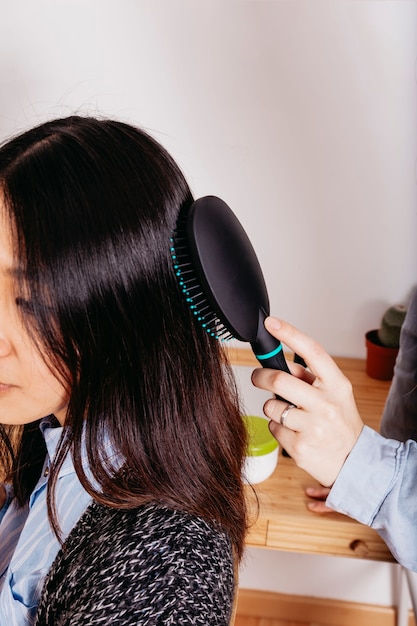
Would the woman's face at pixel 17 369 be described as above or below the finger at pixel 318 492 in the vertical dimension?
above

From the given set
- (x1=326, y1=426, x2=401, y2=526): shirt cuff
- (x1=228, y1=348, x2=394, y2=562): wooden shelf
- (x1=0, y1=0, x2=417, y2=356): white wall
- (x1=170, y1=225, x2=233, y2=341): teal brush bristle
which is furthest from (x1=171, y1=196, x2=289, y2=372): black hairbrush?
(x1=0, y1=0, x2=417, y2=356): white wall

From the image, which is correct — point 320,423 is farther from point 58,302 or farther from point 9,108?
point 9,108

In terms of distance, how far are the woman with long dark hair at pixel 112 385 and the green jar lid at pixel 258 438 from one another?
0.31 metres

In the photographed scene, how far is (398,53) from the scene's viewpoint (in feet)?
4.01

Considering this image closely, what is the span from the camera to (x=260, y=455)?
108 centimetres

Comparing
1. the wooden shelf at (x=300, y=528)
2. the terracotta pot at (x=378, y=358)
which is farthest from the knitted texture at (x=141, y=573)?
the terracotta pot at (x=378, y=358)

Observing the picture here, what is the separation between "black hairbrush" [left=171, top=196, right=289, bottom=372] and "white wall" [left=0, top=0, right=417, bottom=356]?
0.67 meters

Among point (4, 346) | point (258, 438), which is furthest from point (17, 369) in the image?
point (258, 438)

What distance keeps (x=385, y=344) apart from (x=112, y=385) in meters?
0.80

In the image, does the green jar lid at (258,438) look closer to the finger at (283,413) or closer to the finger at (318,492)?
the finger at (318,492)

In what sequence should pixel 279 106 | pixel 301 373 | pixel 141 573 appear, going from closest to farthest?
pixel 141 573
pixel 301 373
pixel 279 106

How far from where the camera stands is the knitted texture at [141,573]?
0.59m

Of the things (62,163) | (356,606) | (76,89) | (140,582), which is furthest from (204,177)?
(356,606)

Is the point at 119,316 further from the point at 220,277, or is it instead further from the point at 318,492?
the point at 318,492
